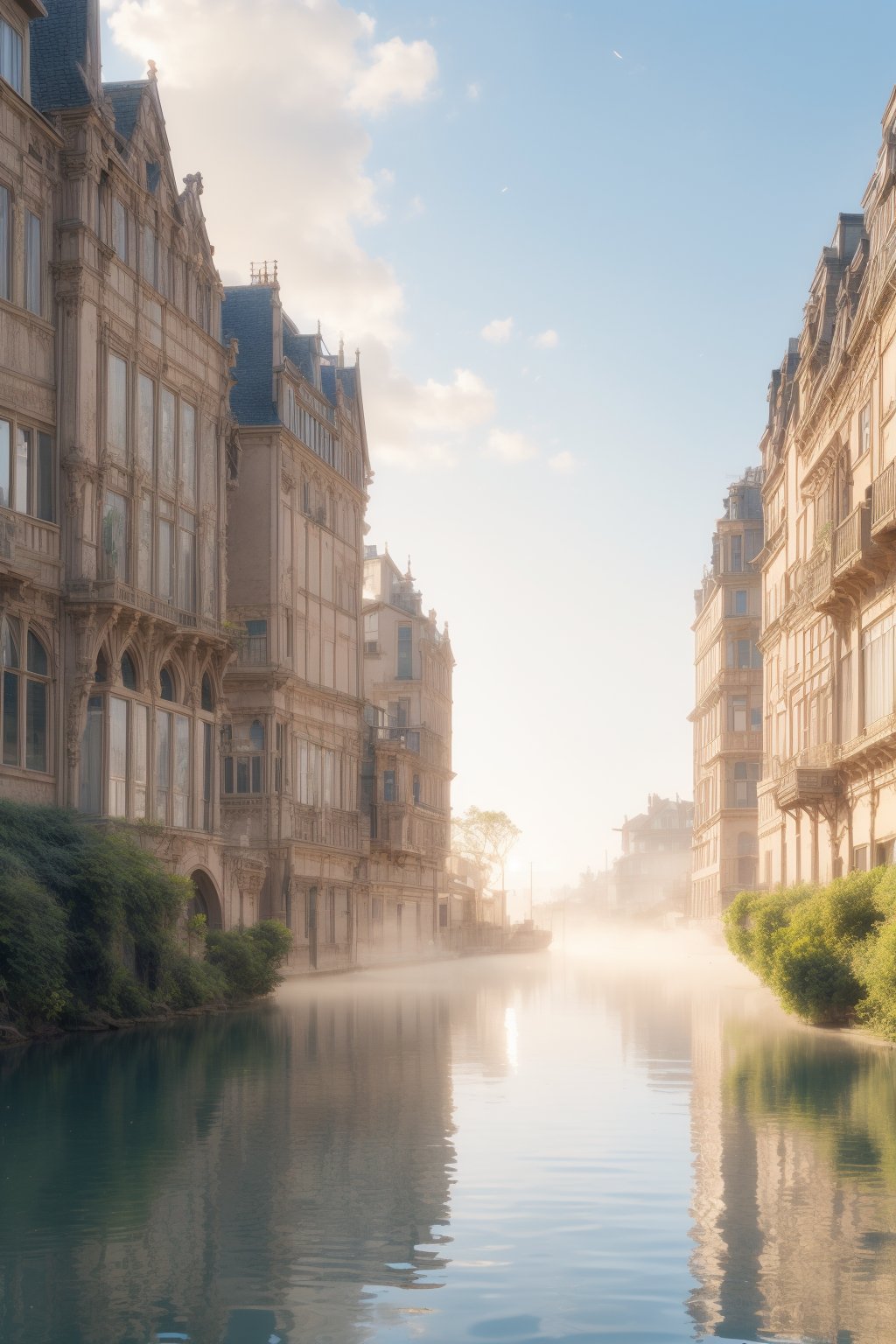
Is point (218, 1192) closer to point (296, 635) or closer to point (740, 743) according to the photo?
point (296, 635)

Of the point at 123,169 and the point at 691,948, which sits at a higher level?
the point at 123,169

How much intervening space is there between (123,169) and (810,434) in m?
22.6

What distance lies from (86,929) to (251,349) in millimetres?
34493

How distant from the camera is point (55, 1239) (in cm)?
1198

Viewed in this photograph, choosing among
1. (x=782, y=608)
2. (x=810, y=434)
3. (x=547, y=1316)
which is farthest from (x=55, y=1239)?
(x=782, y=608)

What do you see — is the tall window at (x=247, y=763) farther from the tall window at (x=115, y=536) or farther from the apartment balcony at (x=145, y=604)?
the tall window at (x=115, y=536)

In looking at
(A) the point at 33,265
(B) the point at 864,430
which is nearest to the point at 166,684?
(A) the point at 33,265

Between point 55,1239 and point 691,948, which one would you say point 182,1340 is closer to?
point 55,1239

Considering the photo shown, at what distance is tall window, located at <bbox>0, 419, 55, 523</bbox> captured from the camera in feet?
123

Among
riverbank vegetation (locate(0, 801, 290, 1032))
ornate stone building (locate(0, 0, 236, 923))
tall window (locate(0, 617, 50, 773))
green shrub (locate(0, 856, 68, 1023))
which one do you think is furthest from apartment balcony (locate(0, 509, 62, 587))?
green shrub (locate(0, 856, 68, 1023))

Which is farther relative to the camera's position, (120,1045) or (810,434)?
(810,434)

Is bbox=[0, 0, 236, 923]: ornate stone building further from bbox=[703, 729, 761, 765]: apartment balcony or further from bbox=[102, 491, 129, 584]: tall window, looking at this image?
bbox=[703, 729, 761, 765]: apartment balcony

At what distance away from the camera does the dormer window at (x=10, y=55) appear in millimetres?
36844

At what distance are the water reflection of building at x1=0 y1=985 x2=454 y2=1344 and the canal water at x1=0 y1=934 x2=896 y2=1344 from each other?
4cm
